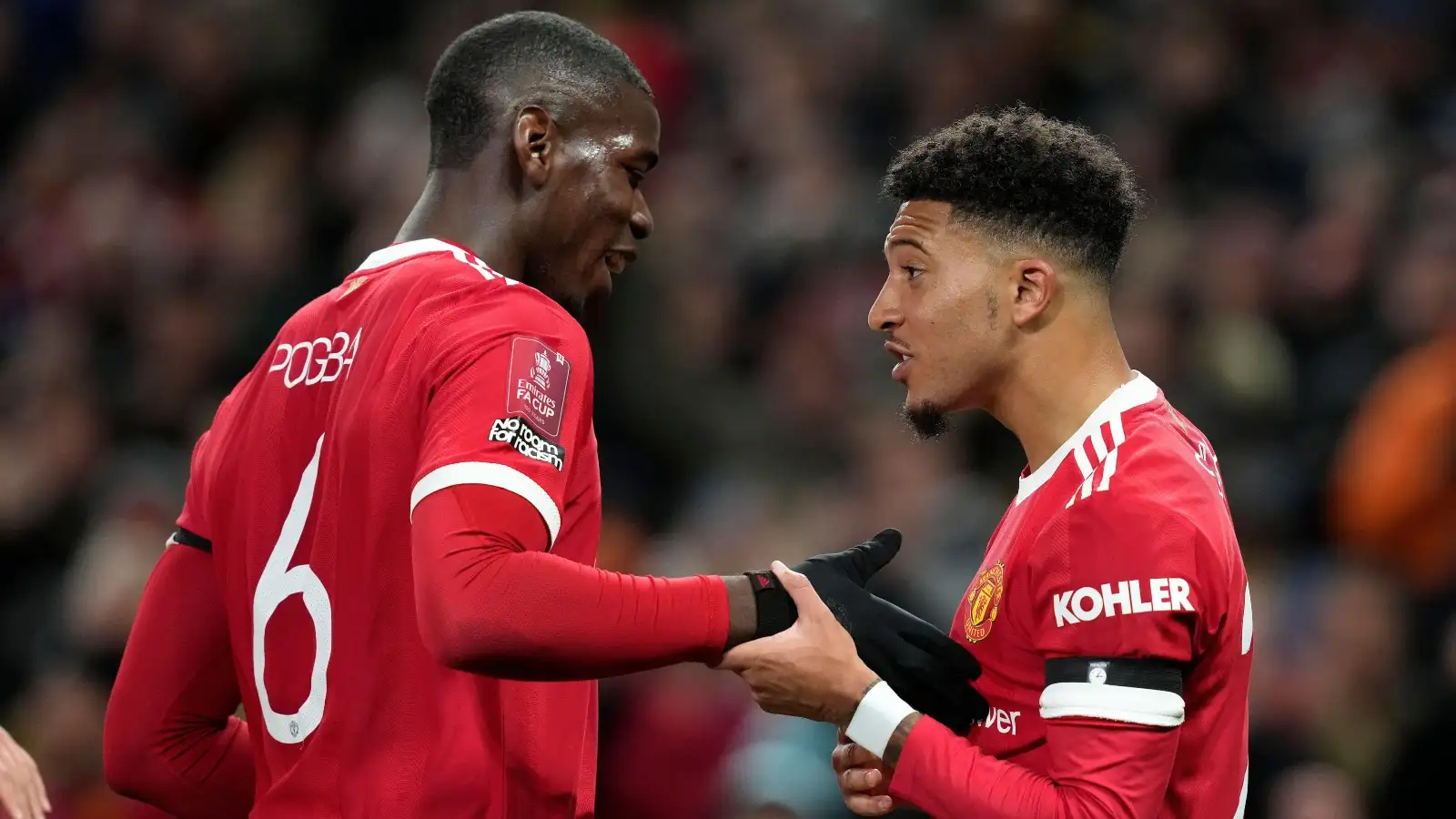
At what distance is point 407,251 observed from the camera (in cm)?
331

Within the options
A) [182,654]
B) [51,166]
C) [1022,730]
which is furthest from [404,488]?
[51,166]

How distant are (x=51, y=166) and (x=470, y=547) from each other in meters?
8.54

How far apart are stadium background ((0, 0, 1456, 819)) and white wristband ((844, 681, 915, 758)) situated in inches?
108

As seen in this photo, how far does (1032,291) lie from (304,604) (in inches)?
58.5

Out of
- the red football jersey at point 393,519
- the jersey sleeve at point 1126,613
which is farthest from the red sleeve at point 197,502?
the jersey sleeve at point 1126,613

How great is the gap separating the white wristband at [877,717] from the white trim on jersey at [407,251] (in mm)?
1118

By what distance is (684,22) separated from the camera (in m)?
10.1

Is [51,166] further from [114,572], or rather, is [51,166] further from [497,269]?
[497,269]

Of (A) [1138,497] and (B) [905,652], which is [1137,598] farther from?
(B) [905,652]

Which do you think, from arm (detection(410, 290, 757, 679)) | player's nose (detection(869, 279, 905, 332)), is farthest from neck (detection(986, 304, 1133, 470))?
arm (detection(410, 290, 757, 679))

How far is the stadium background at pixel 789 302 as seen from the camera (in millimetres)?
6539

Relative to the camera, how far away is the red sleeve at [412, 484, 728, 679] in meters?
2.75

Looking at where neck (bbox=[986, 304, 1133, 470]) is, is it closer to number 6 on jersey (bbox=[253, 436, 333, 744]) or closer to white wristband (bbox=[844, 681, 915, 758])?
white wristband (bbox=[844, 681, 915, 758])

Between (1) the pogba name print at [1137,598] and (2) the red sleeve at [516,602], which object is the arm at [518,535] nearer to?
(2) the red sleeve at [516,602]
